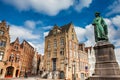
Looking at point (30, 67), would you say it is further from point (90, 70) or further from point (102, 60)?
point (102, 60)

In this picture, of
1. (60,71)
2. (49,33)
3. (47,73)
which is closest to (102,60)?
(60,71)

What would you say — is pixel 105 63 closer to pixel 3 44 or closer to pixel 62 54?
pixel 62 54

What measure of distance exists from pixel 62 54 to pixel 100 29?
23.9 metres

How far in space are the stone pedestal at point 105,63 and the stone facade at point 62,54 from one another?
873 inches

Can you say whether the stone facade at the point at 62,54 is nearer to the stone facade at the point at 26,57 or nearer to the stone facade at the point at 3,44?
the stone facade at the point at 26,57

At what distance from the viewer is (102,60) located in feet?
30.3

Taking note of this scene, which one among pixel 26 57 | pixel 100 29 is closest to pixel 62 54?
pixel 26 57

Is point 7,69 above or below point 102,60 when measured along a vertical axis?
below

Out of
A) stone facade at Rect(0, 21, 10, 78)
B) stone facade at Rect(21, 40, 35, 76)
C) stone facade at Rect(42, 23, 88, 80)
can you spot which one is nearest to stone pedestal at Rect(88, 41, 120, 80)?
stone facade at Rect(42, 23, 88, 80)

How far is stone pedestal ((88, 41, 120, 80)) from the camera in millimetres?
8422

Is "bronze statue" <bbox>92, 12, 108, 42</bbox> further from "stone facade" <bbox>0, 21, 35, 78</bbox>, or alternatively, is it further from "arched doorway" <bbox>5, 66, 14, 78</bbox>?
"arched doorway" <bbox>5, 66, 14, 78</bbox>

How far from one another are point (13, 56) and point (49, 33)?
13756 mm

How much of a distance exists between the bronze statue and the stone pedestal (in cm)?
66

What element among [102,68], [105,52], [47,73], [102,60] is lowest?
[47,73]
